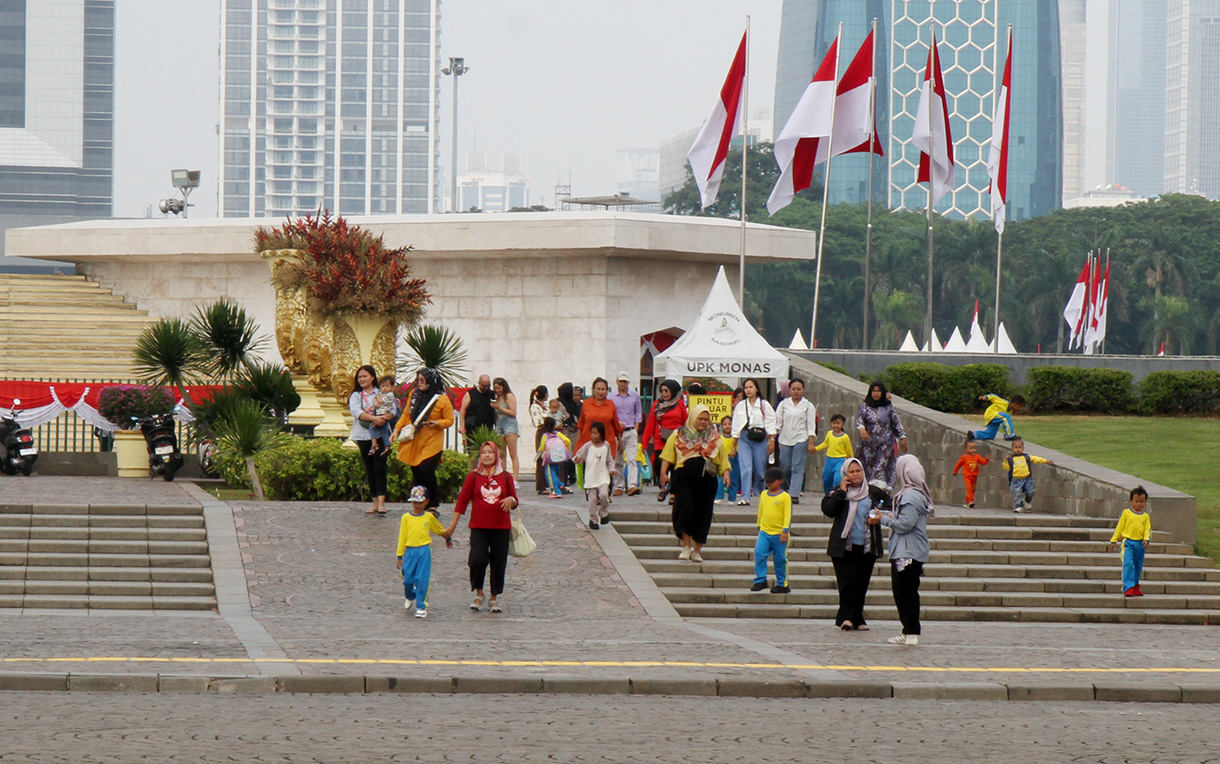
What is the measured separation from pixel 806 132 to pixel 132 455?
13300 millimetres

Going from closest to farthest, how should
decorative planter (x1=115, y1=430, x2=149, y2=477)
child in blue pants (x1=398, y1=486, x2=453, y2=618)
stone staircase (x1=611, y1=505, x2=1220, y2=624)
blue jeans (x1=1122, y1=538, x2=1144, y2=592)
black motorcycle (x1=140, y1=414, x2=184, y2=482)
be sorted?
child in blue pants (x1=398, y1=486, x2=453, y2=618)
stone staircase (x1=611, y1=505, x2=1220, y2=624)
blue jeans (x1=1122, y1=538, x2=1144, y2=592)
black motorcycle (x1=140, y1=414, x2=184, y2=482)
decorative planter (x1=115, y1=430, x2=149, y2=477)

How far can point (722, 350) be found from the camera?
1925 cm

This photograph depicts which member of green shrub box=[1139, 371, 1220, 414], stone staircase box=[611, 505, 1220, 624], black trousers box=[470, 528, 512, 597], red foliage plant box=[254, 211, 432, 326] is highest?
red foliage plant box=[254, 211, 432, 326]

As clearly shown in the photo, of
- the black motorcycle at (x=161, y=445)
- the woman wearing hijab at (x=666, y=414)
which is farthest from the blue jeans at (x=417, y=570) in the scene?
the black motorcycle at (x=161, y=445)

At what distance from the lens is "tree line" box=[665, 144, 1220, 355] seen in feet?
238

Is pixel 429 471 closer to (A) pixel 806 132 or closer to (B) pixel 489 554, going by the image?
(B) pixel 489 554

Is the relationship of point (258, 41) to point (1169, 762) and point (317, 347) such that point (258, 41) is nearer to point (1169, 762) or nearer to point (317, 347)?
point (317, 347)

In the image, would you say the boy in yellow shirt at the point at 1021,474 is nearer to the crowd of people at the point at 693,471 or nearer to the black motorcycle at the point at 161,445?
the crowd of people at the point at 693,471

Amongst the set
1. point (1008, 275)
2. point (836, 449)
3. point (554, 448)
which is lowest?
point (554, 448)

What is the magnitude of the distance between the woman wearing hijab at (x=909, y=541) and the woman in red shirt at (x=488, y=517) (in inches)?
126

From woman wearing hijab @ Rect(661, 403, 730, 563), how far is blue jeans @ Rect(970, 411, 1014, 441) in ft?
16.1

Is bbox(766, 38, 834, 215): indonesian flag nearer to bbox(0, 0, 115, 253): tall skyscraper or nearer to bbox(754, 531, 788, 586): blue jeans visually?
bbox(754, 531, 788, 586): blue jeans

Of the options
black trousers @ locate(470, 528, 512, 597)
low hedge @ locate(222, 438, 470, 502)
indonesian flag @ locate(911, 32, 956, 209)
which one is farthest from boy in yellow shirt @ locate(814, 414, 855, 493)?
indonesian flag @ locate(911, 32, 956, 209)

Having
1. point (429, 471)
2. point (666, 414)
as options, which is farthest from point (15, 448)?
point (666, 414)
